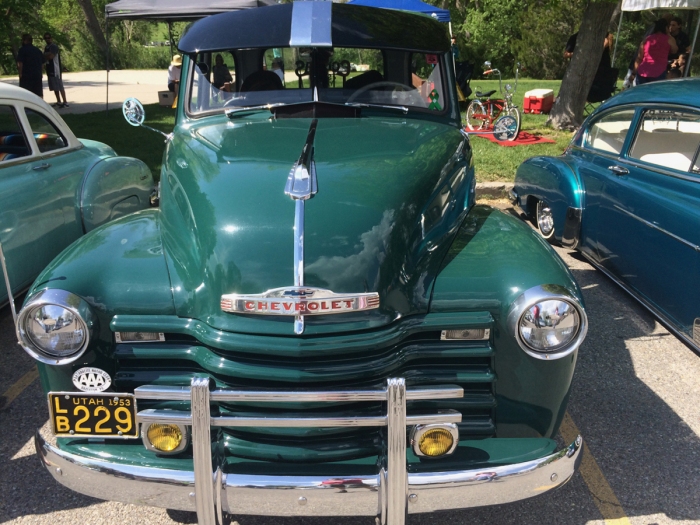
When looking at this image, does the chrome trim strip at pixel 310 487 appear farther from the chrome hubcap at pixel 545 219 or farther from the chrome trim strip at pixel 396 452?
the chrome hubcap at pixel 545 219

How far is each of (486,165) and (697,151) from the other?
4.64 metres

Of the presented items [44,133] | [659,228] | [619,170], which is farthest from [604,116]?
[44,133]

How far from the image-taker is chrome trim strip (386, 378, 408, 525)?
208 cm

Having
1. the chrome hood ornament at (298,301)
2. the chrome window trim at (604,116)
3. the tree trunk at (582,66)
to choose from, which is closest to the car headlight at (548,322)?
the chrome hood ornament at (298,301)

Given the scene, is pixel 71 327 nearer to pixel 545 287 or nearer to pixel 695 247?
pixel 545 287

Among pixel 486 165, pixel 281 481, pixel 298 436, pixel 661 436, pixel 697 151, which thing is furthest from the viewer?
pixel 486 165

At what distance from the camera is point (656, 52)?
A: 9.88 m

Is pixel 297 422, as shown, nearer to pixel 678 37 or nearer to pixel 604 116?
pixel 604 116

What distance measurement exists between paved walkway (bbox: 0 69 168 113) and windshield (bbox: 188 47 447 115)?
1256 centimetres

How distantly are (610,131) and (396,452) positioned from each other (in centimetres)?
408

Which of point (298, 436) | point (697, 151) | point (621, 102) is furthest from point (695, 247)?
point (298, 436)

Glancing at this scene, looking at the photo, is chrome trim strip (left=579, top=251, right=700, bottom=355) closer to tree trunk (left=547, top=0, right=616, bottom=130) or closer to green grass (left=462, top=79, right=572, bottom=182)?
green grass (left=462, top=79, right=572, bottom=182)

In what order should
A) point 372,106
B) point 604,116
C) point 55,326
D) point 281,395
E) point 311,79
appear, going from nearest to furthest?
point 281,395
point 55,326
point 372,106
point 311,79
point 604,116

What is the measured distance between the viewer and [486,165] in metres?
8.63
